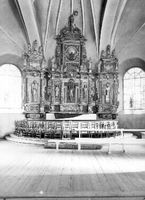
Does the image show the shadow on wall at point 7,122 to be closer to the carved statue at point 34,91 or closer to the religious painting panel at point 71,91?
the carved statue at point 34,91

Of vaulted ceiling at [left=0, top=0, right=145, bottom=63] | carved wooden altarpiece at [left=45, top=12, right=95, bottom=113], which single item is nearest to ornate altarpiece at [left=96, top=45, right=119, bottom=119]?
carved wooden altarpiece at [left=45, top=12, right=95, bottom=113]

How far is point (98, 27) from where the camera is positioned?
1596cm

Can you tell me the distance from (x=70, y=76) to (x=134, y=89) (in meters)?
4.03

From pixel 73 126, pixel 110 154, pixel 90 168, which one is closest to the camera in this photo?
pixel 90 168

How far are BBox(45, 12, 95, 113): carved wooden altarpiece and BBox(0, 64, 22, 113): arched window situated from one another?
179 centimetres

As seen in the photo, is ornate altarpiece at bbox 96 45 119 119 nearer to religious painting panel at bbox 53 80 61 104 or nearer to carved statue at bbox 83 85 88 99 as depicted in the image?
carved statue at bbox 83 85 88 99

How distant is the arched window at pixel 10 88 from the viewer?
52.5 ft

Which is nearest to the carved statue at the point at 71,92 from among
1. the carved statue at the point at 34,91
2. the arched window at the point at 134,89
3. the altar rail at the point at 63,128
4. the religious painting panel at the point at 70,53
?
the religious painting panel at the point at 70,53

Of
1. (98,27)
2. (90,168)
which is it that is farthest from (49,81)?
(90,168)

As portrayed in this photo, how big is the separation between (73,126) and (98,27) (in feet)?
23.7

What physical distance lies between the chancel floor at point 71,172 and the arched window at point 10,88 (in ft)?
25.6

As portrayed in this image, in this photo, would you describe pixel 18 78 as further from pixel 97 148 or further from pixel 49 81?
pixel 97 148

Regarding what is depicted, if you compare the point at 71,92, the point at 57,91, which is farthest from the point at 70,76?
the point at 57,91

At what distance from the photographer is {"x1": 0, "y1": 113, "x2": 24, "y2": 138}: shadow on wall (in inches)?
600
